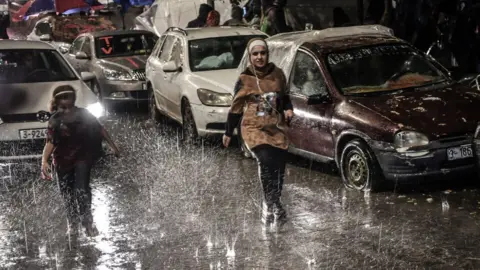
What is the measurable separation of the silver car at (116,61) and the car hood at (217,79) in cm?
441

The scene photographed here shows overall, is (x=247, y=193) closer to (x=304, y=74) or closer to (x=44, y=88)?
(x=304, y=74)

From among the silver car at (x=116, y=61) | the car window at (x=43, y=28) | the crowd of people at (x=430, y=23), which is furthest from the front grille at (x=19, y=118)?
the car window at (x=43, y=28)

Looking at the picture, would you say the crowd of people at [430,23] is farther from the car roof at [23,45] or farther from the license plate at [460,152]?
the license plate at [460,152]

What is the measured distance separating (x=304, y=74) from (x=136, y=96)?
7.52 meters

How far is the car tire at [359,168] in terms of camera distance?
30.0 ft

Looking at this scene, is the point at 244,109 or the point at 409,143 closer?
the point at 244,109

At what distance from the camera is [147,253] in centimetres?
742

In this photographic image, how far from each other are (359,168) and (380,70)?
1.39 meters

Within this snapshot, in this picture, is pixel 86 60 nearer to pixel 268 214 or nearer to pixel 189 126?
pixel 189 126

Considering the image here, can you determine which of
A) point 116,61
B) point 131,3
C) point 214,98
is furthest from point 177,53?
point 131,3

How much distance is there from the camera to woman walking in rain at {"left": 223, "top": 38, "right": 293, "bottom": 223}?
26.7 feet

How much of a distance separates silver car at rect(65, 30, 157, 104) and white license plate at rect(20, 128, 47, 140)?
6.27 meters

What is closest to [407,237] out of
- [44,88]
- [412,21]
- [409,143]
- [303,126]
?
[409,143]

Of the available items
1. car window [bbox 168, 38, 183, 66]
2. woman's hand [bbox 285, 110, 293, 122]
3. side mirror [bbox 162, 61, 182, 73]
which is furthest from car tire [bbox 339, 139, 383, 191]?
car window [bbox 168, 38, 183, 66]
